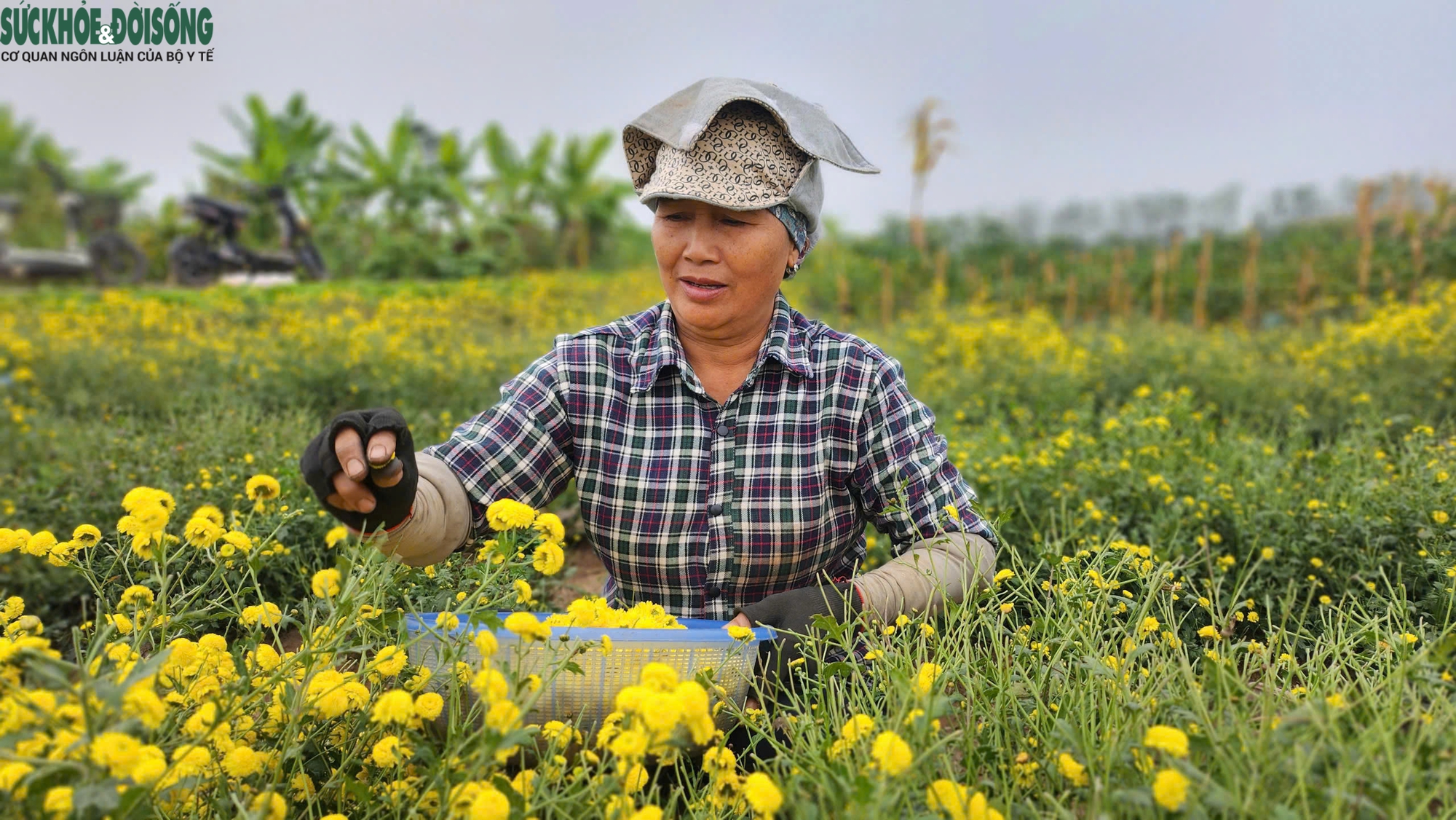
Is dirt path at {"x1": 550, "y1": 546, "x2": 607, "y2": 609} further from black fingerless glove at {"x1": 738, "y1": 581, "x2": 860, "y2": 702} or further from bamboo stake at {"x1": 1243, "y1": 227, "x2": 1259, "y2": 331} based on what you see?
bamboo stake at {"x1": 1243, "y1": 227, "x2": 1259, "y2": 331}

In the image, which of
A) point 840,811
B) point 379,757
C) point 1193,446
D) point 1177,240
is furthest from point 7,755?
point 1177,240

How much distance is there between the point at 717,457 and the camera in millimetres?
1801

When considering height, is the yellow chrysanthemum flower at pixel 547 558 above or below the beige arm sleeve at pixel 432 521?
above

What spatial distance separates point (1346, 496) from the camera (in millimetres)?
2420

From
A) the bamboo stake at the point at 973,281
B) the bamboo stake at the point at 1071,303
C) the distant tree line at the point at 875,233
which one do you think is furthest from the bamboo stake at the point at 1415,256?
the bamboo stake at the point at 973,281

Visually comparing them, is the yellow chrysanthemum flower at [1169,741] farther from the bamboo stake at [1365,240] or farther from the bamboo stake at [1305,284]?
the bamboo stake at [1305,284]

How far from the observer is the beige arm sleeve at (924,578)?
1.50 metres

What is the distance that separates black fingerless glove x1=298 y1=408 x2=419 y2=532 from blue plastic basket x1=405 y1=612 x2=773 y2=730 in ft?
0.66

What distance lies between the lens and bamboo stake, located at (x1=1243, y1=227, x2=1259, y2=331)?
12.2 metres

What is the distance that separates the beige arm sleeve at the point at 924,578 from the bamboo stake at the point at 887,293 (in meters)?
11.0

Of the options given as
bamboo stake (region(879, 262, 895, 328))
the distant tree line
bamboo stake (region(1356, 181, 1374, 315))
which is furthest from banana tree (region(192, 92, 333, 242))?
bamboo stake (region(1356, 181, 1374, 315))

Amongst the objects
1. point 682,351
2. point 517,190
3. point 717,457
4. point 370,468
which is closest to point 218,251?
point 517,190

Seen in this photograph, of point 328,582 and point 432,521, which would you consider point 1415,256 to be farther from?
point 328,582

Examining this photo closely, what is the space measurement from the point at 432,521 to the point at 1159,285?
12727 mm
